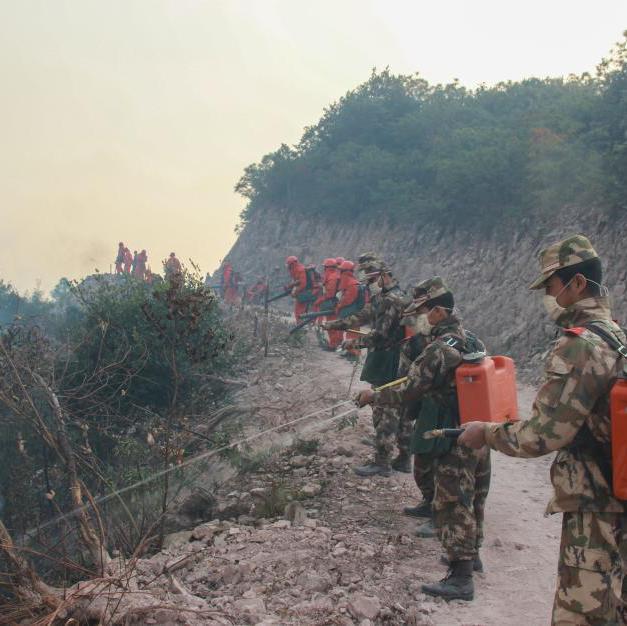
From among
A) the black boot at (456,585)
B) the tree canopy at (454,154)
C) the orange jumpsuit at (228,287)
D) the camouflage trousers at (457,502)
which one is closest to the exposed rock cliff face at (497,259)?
the tree canopy at (454,154)

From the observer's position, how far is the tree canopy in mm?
15367

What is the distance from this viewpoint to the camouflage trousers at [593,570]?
7.86ft

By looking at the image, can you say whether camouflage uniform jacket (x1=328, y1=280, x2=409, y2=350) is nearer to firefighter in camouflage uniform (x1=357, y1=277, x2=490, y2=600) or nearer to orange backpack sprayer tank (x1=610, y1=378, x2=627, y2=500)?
firefighter in camouflage uniform (x1=357, y1=277, x2=490, y2=600)

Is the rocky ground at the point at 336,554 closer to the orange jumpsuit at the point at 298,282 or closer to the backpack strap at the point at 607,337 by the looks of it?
→ the backpack strap at the point at 607,337

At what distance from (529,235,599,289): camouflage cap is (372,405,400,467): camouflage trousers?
358cm

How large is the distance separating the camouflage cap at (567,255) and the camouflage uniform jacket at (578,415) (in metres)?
0.18

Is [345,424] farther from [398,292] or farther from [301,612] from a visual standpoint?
[301,612]

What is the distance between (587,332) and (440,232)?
732 inches

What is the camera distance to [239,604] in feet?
11.8

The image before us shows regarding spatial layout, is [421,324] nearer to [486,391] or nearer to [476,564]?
[486,391]

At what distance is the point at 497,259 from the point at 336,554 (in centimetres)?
1408

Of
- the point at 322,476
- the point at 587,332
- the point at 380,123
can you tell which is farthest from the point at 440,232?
the point at 587,332

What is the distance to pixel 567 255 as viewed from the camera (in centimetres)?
260

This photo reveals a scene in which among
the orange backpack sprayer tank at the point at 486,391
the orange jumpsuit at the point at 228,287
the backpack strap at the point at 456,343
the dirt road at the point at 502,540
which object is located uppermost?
the orange jumpsuit at the point at 228,287
